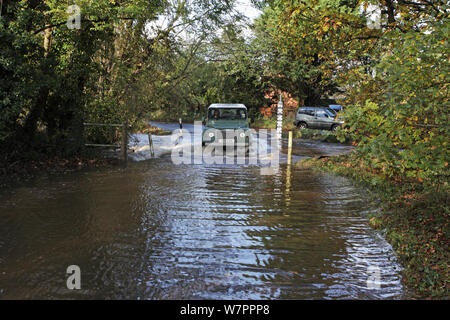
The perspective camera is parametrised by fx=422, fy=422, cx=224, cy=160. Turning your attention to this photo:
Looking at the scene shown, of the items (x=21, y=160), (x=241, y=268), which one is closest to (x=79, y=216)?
(x=241, y=268)

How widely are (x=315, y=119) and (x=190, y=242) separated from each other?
25.2m

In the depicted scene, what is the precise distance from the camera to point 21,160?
11.7 meters

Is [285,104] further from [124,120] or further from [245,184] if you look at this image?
[245,184]

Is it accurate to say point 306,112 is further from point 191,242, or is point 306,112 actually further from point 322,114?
point 191,242

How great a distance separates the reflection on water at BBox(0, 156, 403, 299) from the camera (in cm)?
450

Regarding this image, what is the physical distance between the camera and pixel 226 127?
16.8m

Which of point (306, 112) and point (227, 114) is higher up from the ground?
point (306, 112)

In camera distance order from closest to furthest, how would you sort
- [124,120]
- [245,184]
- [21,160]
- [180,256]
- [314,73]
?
[180,256], [245,184], [21,160], [124,120], [314,73]

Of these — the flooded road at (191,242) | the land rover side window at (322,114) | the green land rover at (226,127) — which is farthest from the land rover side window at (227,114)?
the land rover side window at (322,114)

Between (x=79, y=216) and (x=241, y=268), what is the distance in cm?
346

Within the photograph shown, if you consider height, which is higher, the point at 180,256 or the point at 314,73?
the point at 314,73

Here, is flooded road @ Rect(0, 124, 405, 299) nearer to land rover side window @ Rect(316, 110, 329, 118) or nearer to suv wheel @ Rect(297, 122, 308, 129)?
land rover side window @ Rect(316, 110, 329, 118)

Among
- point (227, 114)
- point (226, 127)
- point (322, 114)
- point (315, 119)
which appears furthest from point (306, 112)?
point (226, 127)

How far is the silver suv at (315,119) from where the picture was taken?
29797mm
